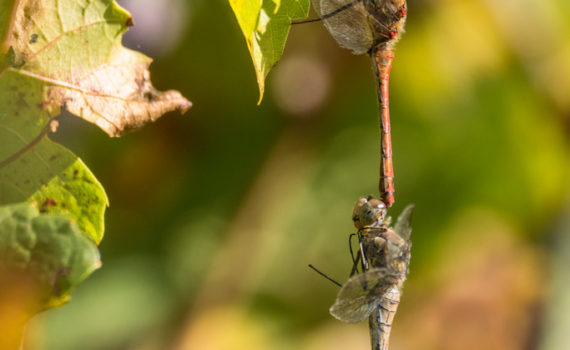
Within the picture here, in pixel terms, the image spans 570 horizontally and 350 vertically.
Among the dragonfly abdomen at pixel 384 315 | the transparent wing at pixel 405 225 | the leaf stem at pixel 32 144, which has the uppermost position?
the leaf stem at pixel 32 144

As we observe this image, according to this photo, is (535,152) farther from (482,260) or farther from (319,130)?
(319,130)

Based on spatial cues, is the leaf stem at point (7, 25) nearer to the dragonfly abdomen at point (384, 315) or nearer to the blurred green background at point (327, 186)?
the dragonfly abdomen at point (384, 315)

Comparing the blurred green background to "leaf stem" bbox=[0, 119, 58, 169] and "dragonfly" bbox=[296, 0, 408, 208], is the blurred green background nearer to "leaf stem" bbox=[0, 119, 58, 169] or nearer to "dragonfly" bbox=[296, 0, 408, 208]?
"dragonfly" bbox=[296, 0, 408, 208]

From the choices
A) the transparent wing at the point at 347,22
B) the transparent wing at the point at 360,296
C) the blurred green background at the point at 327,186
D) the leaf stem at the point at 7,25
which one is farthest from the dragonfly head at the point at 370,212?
the blurred green background at the point at 327,186

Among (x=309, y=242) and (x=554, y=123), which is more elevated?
(x=554, y=123)

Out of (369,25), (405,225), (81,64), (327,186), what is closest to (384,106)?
(369,25)

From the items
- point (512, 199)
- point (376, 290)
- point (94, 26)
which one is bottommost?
point (512, 199)

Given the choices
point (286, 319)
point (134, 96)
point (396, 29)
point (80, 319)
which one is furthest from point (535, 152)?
point (134, 96)

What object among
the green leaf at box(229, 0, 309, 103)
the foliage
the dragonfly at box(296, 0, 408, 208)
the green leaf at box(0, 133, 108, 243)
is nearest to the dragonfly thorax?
the dragonfly at box(296, 0, 408, 208)
